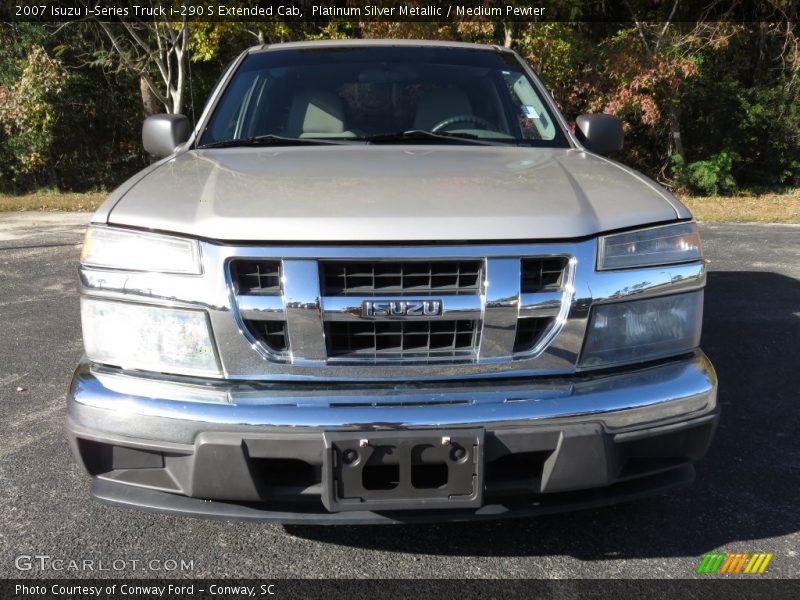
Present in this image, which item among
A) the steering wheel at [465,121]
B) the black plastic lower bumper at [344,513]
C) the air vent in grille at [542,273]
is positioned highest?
the steering wheel at [465,121]

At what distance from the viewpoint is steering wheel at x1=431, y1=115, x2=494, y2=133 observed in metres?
3.36

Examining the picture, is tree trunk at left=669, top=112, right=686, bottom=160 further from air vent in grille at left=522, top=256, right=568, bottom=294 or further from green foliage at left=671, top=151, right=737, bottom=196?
air vent in grille at left=522, top=256, right=568, bottom=294

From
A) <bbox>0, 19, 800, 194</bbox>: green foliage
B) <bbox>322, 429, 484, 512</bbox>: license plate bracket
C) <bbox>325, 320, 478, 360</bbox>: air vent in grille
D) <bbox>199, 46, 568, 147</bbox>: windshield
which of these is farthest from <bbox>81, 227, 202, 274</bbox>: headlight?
<bbox>0, 19, 800, 194</bbox>: green foliage

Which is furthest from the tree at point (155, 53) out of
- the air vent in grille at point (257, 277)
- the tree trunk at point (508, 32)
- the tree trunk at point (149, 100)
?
the air vent in grille at point (257, 277)

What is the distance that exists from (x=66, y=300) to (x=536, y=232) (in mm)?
4932

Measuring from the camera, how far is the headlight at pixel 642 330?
2143mm

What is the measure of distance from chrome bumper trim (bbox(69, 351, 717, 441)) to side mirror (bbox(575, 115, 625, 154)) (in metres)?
1.64

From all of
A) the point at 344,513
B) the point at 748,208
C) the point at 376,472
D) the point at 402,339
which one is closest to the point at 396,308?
the point at 402,339

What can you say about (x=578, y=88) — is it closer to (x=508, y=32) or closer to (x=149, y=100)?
(x=508, y=32)

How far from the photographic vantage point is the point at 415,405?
202cm

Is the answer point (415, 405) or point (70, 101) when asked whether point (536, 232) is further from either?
point (70, 101)

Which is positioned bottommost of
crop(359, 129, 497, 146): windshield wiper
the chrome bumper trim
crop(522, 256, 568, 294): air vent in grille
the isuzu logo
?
the chrome bumper trim

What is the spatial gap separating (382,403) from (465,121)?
1860 mm

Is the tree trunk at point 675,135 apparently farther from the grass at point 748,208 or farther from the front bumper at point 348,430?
the front bumper at point 348,430
